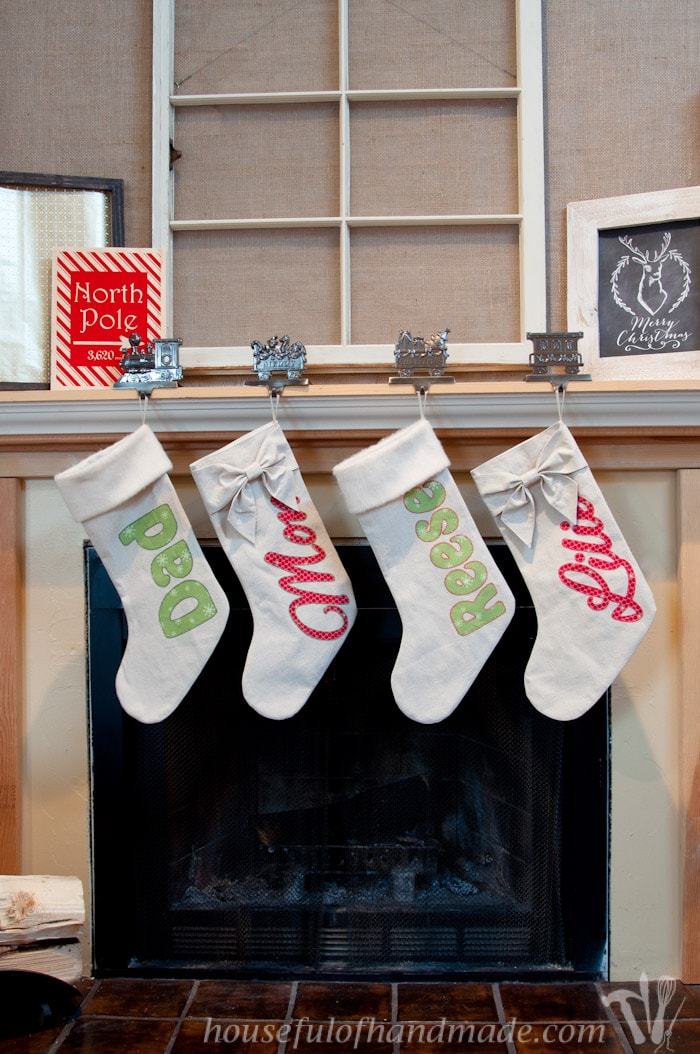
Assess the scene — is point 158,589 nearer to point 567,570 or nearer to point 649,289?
point 567,570

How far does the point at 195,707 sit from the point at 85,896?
14.9 inches

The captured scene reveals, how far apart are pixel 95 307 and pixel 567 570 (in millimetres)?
931

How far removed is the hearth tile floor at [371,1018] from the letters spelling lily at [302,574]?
1.95 ft

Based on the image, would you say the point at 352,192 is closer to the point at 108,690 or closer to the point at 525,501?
the point at 525,501

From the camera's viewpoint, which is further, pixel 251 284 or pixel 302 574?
pixel 251 284

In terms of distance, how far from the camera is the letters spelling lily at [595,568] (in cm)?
122

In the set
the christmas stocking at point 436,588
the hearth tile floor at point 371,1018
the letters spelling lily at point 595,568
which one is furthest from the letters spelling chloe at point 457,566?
the hearth tile floor at point 371,1018

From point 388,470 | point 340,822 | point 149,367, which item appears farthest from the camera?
point 340,822

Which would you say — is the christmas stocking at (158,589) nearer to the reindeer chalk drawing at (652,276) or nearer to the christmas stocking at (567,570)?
the christmas stocking at (567,570)

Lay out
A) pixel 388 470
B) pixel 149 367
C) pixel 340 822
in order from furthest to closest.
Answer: pixel 340 822
pixel 149 367
pixel 388 470

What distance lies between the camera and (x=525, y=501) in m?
1.25

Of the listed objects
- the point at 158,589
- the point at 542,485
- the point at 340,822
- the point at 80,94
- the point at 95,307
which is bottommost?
the point at 340,822

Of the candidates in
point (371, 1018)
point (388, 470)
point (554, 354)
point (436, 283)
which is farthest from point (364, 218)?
point (371, 1018)

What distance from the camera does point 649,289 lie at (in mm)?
1460
